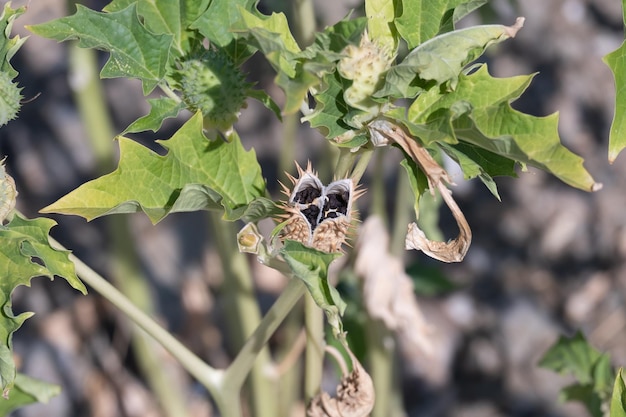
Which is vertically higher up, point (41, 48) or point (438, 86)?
point (438, 86)

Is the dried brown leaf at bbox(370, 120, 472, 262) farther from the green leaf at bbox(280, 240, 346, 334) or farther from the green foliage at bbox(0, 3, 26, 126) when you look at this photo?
the green foliage at bbox(0, 3, 26, 126)

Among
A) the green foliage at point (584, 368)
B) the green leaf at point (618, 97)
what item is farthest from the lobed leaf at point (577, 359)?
the green leaf at point (618, 97)

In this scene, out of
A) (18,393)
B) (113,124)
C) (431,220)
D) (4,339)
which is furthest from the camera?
(113,124)

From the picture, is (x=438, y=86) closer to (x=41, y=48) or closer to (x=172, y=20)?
(x=172, y=20)

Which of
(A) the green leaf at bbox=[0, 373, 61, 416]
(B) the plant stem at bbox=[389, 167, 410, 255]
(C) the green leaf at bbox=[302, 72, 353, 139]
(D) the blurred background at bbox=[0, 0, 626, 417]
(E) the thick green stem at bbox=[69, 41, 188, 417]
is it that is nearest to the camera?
(C) the green leaf at bbox=[302, 72, 353, 139]

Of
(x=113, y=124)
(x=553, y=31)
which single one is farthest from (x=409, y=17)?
(x=553, y=31)

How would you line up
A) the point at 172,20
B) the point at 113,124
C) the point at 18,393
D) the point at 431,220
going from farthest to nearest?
the point at 113,124
the point at 431,220
the point at 18,393
the point at 172,20

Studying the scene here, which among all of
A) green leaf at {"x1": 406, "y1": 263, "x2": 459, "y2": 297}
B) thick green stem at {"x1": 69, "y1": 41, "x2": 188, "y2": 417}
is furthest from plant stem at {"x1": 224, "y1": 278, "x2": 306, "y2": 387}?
green leaf at {"x1": 406, "y1": 263, "x2": 459, "y2": 297}
